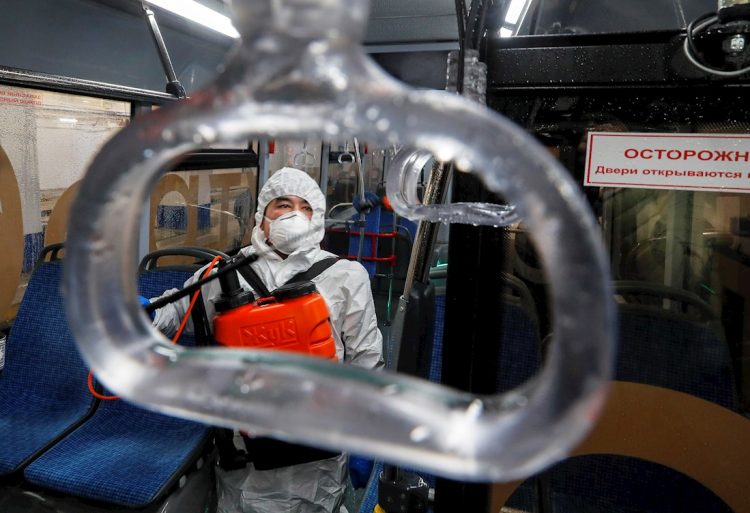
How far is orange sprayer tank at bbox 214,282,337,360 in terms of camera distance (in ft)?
6.69

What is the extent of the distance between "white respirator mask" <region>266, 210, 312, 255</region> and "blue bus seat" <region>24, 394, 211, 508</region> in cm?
92

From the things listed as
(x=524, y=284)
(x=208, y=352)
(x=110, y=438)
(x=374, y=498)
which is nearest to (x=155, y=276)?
(x=110, y=438)

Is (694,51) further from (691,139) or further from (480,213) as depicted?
(480,213)

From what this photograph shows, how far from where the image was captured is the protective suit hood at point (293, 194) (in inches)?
108

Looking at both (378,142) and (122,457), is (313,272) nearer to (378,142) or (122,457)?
(122,457)

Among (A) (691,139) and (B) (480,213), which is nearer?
(B) (480,213)

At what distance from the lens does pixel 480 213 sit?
870mm

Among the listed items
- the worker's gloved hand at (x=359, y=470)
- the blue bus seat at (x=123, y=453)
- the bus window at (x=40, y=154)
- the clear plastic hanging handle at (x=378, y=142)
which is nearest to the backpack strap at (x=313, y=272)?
the blue bus seat at (x=123, y=453)

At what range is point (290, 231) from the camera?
2.67m

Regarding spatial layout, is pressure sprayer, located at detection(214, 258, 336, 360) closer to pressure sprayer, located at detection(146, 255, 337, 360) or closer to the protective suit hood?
pressure sprayer, located at detection(146, 255, 337, 360)

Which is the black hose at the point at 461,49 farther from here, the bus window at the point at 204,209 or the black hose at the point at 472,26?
the bus window at the point at 204,209

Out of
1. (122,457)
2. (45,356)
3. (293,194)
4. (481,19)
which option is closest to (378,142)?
(481,19)

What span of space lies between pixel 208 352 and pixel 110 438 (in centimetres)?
270

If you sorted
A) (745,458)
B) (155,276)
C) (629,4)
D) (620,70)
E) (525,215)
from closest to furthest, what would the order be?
(525,215) < (620,70) < (745,458) < (629,4) < (155,276)
